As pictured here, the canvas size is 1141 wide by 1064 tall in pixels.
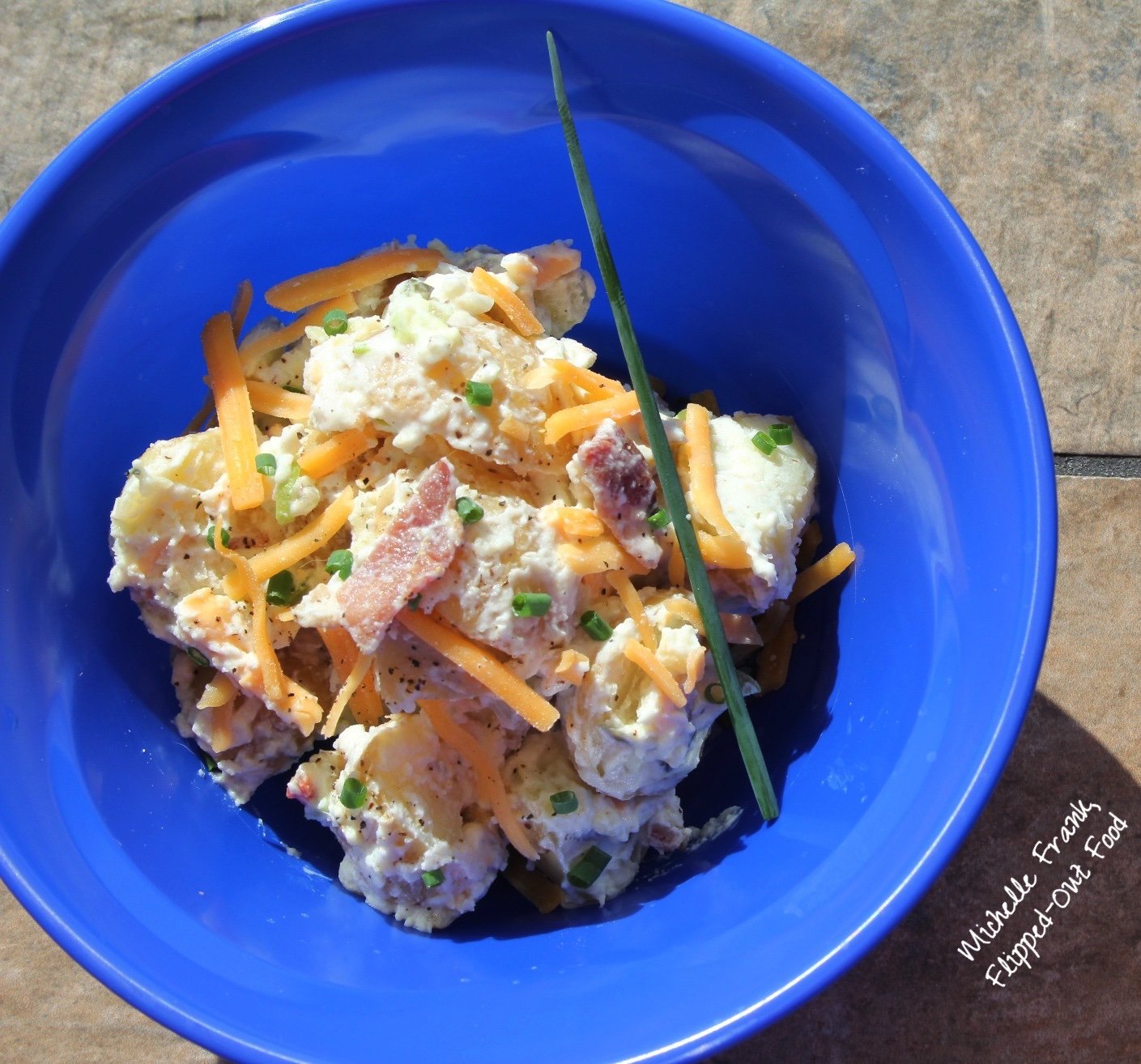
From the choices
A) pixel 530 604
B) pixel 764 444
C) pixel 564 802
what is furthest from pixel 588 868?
pixel 764 444

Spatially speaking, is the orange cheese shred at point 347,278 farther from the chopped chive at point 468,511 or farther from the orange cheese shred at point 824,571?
the orange cheese shred at point 824,571

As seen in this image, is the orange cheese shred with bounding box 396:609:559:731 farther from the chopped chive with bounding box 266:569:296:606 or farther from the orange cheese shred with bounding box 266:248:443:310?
the orange cheese shred with bounding box 266:248:443:310

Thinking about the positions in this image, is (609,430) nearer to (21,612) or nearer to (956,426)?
(956,426)

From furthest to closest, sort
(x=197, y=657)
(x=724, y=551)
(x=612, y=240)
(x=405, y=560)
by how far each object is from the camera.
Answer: (x=612, y=240) → (x=197, y=657) → (x=724, y=551) → (x=405, y=560)

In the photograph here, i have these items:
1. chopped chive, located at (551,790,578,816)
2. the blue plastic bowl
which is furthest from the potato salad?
the blue plastic bowl

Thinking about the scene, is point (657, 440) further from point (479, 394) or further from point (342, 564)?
point (342, 564)

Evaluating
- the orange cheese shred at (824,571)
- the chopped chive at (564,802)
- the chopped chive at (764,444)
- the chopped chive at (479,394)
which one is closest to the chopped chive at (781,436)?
the chopped chive at (764,444)

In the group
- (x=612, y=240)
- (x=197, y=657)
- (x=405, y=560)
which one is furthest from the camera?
(x=612, y=240)
